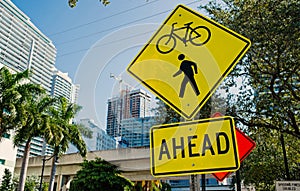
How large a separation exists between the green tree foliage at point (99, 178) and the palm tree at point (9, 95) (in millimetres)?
5922

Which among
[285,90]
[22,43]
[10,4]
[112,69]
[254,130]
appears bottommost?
[112,69]

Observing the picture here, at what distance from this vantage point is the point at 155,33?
2.19 m

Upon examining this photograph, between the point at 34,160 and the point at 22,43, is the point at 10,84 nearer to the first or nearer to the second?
the point at 22,43

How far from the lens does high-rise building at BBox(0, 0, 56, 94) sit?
22125 mm

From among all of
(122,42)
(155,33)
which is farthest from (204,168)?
(122,42)

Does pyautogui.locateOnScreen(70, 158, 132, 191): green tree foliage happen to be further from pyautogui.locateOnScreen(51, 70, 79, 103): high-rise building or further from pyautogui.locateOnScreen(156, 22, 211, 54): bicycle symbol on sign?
pyautogui.locateOnScreen(156, 22, 211, 54): bicycle symbol on sign

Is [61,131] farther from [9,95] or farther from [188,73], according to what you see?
[188,73]

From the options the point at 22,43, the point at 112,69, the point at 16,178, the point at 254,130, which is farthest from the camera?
the point at 16,178

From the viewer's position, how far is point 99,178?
1984 centimetres

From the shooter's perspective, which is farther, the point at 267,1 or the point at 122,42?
the point at 267,1

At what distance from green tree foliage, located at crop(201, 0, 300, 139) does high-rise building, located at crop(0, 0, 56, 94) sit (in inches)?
590

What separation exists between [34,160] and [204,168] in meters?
31.0

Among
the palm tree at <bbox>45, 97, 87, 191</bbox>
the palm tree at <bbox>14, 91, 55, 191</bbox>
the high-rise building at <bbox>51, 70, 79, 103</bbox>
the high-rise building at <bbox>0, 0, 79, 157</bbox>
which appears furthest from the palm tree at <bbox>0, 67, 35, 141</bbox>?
the palm tree at <bbox>45, 97, 87, 191</bbox>

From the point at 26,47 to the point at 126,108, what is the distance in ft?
76.7
